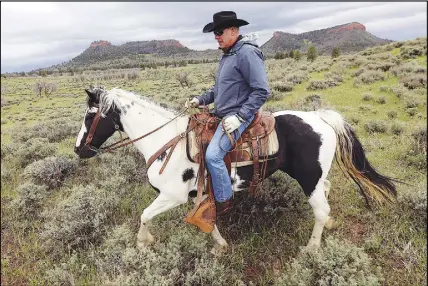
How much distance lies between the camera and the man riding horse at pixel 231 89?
3523mm

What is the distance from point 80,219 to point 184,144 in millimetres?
2523

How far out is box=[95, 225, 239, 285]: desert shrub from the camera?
12.2 ft

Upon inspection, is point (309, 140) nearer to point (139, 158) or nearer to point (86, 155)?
point (86, 155)

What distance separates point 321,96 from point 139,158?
9.95 metres

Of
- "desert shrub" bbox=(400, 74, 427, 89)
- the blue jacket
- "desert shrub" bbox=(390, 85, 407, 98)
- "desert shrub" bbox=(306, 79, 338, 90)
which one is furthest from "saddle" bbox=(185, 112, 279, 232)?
Answer: "desert shrub" bbox=(306, 79, 338, 90)

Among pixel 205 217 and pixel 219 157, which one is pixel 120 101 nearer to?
pixel 219 157

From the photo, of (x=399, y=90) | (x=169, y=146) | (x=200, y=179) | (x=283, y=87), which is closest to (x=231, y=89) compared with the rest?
(x=169, y=146)

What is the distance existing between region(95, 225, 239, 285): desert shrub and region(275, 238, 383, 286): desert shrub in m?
0.83

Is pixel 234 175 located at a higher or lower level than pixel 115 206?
higher

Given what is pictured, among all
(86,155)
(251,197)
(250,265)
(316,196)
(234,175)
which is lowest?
(250,265)

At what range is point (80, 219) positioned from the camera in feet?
16.9

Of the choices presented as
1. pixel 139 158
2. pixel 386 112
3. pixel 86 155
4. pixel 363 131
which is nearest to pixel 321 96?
pixel 386 112

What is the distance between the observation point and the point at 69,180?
7.49m

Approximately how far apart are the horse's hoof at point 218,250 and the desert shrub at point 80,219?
1.93 metres
